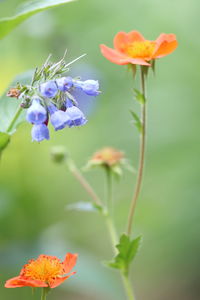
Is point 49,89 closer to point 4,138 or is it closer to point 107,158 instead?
point 4,138

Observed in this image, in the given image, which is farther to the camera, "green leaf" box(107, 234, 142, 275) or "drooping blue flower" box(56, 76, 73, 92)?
"green leaf" box(107, 234, 142, 275)

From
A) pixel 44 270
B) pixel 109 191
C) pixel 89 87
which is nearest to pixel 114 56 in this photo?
pixel 89 87

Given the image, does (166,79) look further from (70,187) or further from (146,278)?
(146,278)

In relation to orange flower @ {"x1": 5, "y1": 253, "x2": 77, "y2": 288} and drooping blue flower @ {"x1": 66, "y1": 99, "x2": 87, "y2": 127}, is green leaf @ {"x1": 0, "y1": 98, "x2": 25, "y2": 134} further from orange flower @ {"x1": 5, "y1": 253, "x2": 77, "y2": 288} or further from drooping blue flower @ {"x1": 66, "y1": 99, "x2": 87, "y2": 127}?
orange flower @ {"x1": 5, "y1": 253, "x2": 77, "y2": 288}

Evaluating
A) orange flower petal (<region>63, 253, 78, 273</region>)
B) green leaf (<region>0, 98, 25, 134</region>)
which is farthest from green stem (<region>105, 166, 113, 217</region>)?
orange flower petal (<region>63, 253, 78, 273</region>)

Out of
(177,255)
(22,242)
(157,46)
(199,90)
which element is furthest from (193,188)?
(157,46)

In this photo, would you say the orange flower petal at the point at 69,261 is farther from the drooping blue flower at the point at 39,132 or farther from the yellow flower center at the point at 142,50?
the yellow flower center at the point at 142,50
